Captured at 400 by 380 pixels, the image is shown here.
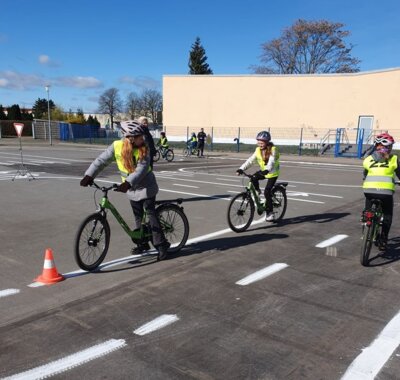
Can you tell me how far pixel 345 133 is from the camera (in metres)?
37.9

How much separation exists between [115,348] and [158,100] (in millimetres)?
92767

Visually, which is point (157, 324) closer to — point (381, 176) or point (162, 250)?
point (162, 250)

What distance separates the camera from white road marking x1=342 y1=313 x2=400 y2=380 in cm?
297

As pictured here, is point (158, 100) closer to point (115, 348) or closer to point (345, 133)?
point (345, 133)

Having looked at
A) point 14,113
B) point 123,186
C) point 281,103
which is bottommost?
point 123,186

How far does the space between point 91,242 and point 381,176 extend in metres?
4.06

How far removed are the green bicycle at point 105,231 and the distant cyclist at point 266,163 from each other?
1.99 meters

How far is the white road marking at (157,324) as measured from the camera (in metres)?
3.55

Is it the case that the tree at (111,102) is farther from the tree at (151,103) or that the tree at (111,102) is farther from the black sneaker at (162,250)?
the black sneaker at (162,250)

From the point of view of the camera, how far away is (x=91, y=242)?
5.05m

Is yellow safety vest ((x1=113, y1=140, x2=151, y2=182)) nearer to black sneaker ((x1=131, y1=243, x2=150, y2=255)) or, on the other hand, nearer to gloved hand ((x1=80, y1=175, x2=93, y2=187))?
gloved hand ((x1=80, y1=175, x2=93, y2=187))

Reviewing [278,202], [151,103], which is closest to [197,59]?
[151,103]

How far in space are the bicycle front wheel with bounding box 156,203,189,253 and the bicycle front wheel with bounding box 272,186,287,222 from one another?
2.60 meters

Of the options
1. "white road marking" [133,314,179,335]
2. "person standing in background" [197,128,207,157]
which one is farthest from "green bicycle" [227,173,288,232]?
"person standing in background" [197,128,207,157]
